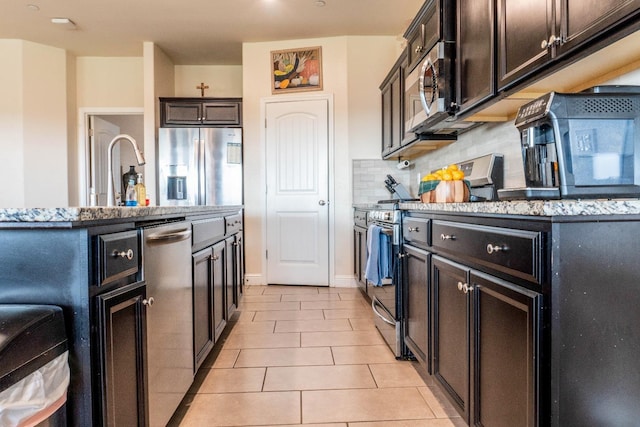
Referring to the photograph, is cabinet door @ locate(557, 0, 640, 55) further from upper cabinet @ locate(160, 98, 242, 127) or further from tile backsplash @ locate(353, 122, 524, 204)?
upper cabinet @ locate(160, 98, 242, 127)

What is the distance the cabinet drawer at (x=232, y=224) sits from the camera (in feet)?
8.64

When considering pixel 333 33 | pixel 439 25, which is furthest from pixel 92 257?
pixel 333 33

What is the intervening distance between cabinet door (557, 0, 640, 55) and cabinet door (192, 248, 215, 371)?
1.68 metres

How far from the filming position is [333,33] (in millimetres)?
4230

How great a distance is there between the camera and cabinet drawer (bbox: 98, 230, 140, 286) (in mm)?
980

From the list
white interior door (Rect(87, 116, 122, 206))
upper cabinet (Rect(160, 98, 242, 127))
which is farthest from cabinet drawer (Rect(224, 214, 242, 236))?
white interior door (Rect(87, 116, 122, 206))

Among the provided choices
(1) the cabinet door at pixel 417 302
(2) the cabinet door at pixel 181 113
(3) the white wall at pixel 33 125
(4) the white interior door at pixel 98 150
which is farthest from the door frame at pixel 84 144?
(1) the cabinet door at pixel 417 302

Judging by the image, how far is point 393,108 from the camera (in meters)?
3.70

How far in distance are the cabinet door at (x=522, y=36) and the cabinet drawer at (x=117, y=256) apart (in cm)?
154

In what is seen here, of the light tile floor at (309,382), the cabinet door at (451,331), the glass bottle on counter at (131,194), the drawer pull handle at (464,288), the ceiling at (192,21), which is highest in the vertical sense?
the ceiling at (192,21)

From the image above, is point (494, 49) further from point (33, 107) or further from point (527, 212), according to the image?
point (33, 107)

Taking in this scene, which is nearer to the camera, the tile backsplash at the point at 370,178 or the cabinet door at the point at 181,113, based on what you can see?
the tile backsplash at the point at 370,178

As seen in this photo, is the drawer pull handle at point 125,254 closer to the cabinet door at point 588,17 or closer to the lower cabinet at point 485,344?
the lower cabinet at point 485,344

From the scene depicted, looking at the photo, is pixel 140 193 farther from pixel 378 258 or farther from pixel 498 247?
pixel 498 247
